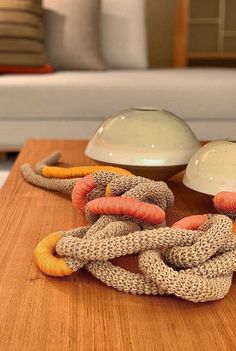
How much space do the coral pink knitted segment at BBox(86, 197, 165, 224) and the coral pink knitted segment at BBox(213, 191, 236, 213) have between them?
14cm

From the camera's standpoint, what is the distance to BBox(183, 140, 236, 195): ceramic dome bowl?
Result: 39.0 inches

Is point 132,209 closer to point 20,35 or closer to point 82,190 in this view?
point 82,190

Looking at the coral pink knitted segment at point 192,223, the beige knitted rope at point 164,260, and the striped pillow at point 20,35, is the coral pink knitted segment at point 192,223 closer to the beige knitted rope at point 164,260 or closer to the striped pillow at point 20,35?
the beige knitted rope at point 164,260

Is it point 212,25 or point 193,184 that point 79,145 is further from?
point 212,25

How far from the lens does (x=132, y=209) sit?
760 millimetres

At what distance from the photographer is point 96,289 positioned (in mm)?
674

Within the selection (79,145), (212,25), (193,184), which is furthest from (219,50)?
(193,184)

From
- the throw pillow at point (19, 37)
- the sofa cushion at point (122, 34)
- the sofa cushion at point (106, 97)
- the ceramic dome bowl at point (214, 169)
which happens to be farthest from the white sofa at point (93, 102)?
the ceramic dome bowl at point (214, 169)

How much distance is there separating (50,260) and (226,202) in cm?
29

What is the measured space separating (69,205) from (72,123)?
5.40ft

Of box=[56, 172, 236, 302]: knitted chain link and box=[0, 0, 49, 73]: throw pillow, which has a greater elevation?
box=[56, 172, 236, 302]: knitted chain link

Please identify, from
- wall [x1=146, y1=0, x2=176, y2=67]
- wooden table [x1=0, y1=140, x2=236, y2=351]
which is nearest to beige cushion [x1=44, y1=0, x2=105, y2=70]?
wall [x1=146, y1=0, x2=176, y2=67]

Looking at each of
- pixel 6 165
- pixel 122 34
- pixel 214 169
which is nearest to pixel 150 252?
pixel 214 169

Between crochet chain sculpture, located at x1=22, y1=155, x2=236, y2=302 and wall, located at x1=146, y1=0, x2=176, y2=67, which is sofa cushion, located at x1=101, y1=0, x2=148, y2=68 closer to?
wall, located at x1=146, y1=0, x2=176, y2=67
